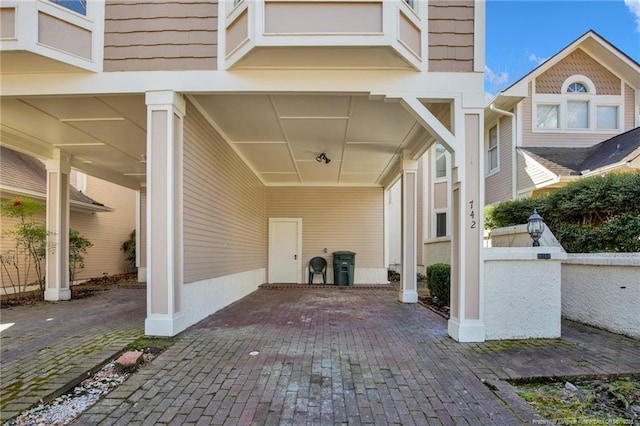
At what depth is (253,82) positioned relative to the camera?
14.9ft

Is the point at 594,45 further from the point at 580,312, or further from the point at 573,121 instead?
the point at 580,312

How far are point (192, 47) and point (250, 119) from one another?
1.43 m

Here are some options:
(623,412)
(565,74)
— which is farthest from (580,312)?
(565,74)

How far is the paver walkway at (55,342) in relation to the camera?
117 inches

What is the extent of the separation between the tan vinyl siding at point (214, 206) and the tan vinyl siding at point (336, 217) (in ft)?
6.31

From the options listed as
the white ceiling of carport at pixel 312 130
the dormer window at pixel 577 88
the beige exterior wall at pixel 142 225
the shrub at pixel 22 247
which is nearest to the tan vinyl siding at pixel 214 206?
the white ceiling of carport at pixel 312 130

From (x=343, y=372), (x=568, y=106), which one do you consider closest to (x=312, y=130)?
(x=343, y=372)

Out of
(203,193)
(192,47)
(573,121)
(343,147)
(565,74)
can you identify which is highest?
(565,74)

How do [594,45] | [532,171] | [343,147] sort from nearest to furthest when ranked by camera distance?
1. [343,147]
2. [532,171]
3. [594,45]

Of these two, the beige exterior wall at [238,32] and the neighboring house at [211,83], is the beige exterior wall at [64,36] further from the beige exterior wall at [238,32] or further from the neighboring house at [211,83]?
the beige exterior wall at [238,32]

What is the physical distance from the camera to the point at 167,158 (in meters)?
4.54

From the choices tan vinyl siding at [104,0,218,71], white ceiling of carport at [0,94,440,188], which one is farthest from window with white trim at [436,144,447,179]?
tan vinyl siding at [104,0,218,71]

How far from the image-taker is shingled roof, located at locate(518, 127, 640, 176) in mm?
8250

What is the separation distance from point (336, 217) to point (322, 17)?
7.54 m
